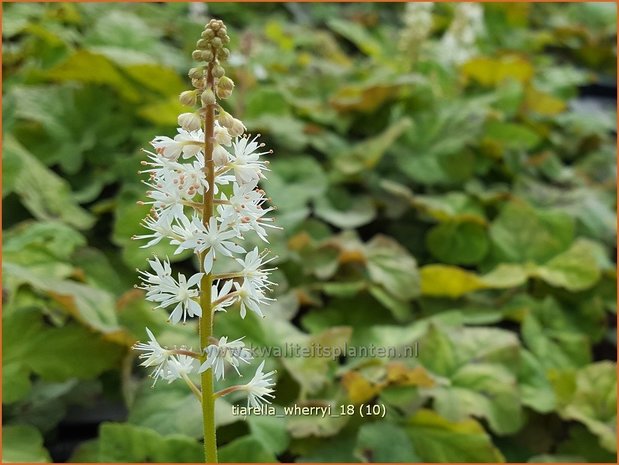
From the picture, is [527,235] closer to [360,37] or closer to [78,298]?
[78,298]

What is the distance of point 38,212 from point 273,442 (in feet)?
3.51

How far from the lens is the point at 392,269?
7.29 ft

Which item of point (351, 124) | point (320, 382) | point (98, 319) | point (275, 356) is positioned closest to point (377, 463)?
Result: point (320, 382)

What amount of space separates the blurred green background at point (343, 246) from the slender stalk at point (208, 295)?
0.48m

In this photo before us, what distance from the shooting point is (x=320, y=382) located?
174cm

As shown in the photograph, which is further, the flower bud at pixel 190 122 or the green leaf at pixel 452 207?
the green leaf at pixel 452 207

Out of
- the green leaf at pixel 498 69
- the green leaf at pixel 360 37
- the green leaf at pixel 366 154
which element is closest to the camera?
the green leaf at pixel 366 154

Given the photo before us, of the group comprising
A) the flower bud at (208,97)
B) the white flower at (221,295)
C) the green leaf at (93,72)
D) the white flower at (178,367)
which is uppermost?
the green leaf at (93,72)

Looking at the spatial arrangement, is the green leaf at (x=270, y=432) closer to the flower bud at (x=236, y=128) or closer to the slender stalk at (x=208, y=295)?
the slender stalk at (x=208, y=295)

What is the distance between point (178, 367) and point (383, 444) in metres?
0.79

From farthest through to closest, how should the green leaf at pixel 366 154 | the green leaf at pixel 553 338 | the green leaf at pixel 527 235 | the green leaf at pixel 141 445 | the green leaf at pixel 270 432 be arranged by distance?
1. the green leaf at pixel 366 154
2. the green leaf at pixel 527 235
3. the green leaf at pixel 553 338
4. the green leaf at pixel 270 432
5. the green leaf at pixel 141 445

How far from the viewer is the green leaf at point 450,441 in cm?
171

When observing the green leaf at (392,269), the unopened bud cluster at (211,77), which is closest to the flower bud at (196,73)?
the unopened bud cluster at (211,77)

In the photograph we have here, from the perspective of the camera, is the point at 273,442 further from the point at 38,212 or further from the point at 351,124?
the point at 351,124
